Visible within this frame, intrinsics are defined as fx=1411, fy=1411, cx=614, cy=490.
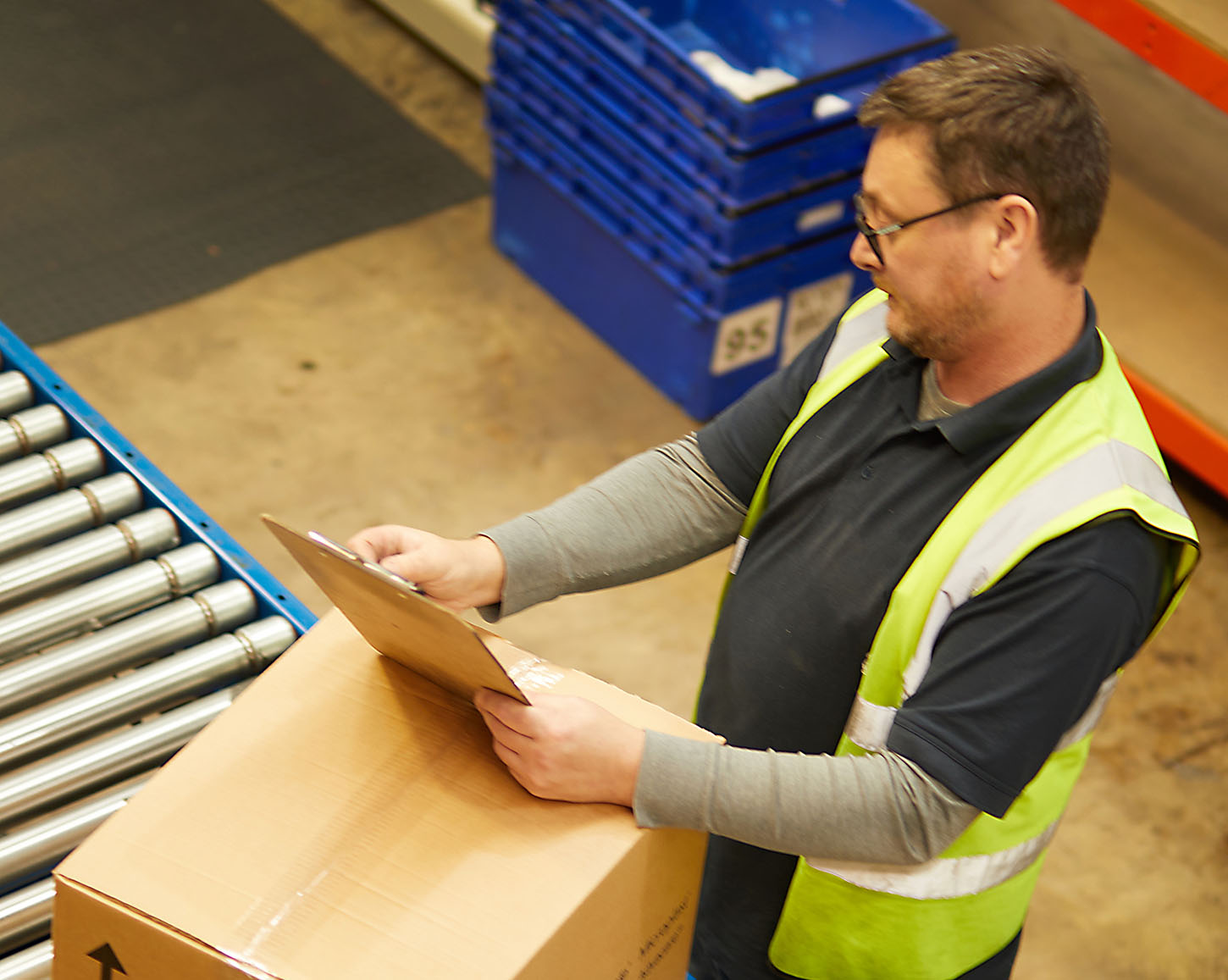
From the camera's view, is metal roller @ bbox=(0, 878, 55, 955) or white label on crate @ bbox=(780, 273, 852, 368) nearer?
metal roller @ bbox=(0, 878, 55, 955)

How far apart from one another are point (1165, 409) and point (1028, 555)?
2602mm

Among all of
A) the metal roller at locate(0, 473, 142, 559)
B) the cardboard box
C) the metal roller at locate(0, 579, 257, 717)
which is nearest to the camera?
the cardboard box

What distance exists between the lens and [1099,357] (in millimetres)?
1625

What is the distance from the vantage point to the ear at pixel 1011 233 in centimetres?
147

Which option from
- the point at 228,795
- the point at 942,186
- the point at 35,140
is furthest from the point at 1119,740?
the point at 35,140

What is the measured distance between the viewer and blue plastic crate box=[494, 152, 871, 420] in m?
4.08

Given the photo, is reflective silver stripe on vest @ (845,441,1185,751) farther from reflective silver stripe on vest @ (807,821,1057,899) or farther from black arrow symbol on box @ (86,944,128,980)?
black arrow symbol on box @ (86,944,128,980)

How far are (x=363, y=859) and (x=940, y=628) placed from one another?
2.16 ft

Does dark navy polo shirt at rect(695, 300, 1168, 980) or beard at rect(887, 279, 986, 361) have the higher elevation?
beard at rect(887, 279, 986, 361)

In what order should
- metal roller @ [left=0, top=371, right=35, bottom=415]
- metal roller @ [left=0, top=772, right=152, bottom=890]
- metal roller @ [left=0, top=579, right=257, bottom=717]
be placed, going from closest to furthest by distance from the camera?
metal roller @ [left=0, top=772, right=152, bottom=890], metal roller @ [left=0, top=579, right=257, bottom=717], metal roller @ [left=0, top=371, right=35, bottom=415]

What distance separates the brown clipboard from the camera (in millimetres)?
1312

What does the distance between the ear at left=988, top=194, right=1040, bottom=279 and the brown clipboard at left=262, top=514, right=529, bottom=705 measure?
2.23ft

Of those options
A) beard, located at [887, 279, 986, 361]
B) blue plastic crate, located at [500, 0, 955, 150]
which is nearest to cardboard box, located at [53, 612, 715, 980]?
beard, located at [887, 279, 986, 361]

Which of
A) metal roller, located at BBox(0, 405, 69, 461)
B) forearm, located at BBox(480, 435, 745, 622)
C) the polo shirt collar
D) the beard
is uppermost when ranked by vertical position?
the beard
